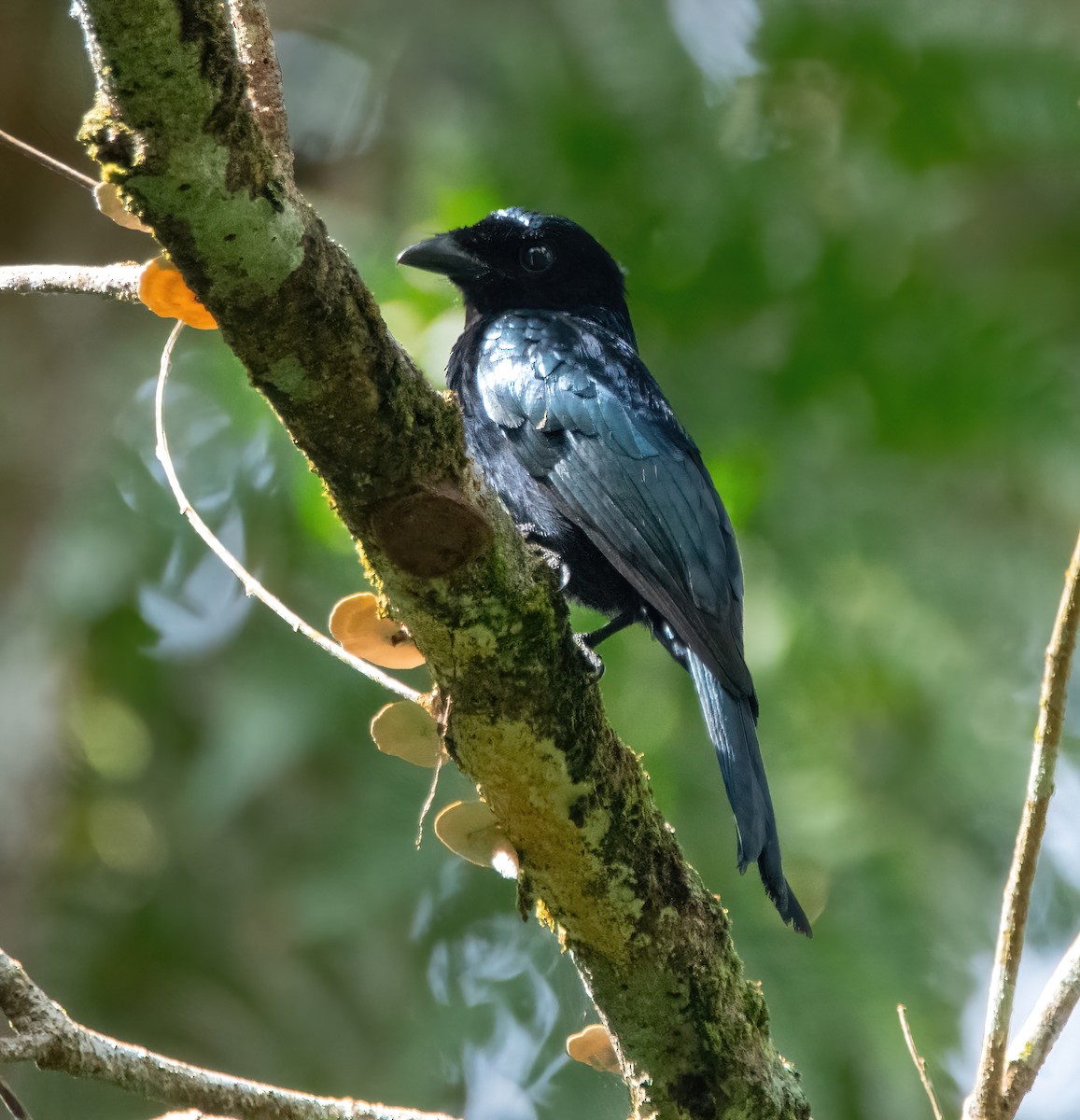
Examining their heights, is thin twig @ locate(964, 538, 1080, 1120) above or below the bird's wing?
below

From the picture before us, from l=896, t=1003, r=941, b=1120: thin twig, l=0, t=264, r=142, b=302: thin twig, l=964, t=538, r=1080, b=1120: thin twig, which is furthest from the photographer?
→ l=0, t=264, r=142, b=302: thin twig

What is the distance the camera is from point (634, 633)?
17.0 ft

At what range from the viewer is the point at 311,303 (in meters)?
1.93

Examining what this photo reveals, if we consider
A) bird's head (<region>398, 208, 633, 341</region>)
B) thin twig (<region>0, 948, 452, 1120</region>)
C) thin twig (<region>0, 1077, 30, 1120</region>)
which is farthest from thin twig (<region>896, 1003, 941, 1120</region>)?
bird's head (<region>398, 208, 633, 341</region>)

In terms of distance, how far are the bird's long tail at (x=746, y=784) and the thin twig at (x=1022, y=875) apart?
498 millimetres

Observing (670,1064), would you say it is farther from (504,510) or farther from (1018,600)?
(1018,600)

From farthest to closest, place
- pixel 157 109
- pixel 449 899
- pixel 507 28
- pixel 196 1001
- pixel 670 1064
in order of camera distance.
→ pixel 507 28
pixel 196 1001
pixel 449 899
pixel 670 1064
pixel 157 109

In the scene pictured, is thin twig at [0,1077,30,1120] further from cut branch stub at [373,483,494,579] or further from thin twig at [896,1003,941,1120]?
thin twig at [896,1003,941,1120]

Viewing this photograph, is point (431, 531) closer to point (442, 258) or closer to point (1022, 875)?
point (1022, 875)

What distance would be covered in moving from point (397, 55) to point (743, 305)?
8.33ft

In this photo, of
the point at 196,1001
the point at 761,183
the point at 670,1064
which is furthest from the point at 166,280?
the point at 196,1001

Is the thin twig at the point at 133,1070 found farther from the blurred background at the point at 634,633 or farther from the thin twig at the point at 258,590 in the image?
the blurred background at the point at 634,633

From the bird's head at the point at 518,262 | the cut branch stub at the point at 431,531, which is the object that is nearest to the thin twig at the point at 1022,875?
the cut branch stub at the point at 431,531

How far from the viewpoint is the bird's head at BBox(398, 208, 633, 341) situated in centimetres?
445
